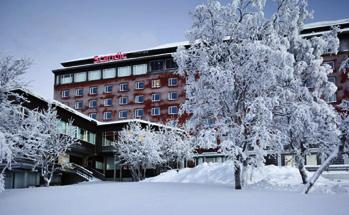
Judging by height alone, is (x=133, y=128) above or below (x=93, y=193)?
above

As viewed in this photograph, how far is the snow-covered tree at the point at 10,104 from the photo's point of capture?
732 inches

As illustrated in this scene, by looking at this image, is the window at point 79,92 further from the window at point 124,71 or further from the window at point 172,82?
the window at point 172,82

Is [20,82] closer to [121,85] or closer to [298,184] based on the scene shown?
[298,184]

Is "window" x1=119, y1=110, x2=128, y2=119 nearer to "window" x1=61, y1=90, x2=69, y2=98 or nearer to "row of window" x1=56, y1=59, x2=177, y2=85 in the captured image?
"row of window" x1=56, y1=59, x2=177, y2=85

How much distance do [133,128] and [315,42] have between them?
24.4 metres

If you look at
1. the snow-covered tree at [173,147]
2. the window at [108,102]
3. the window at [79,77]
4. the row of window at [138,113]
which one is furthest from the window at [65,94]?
the snow-covered tree at [173,147]

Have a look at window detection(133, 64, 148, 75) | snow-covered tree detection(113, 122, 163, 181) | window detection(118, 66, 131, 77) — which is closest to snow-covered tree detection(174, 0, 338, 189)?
snow-covered tree detection(113, 122, 163, 181)

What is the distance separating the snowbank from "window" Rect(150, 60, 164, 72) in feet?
90.5

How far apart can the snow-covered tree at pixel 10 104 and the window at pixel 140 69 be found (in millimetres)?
39491

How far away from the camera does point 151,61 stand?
6006 centimetres

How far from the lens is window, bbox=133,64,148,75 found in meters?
60.6

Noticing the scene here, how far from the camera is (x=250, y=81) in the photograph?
21.2m

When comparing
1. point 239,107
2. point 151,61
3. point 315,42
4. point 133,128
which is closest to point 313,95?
point 315,42

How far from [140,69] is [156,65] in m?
3.00
